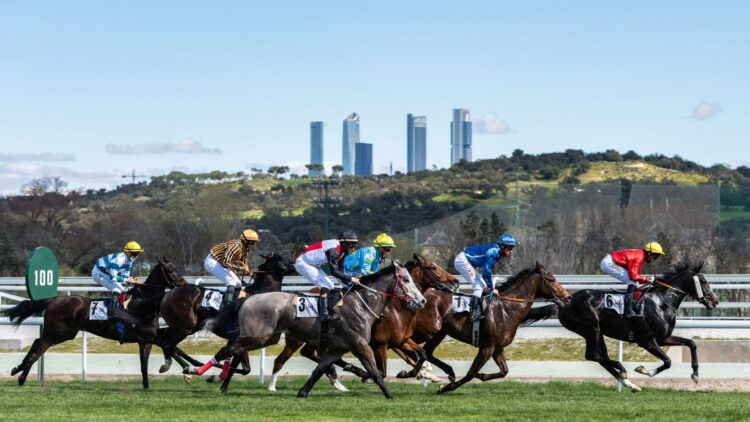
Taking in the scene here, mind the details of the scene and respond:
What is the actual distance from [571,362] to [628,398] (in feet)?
16.0

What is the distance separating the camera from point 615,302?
13.9 meters

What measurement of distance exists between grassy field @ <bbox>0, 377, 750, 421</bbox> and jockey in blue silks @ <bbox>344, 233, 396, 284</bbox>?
136cm

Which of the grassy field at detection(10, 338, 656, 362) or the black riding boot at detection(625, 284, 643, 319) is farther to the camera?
the grassy field at detection(10, 338, 656, 362)

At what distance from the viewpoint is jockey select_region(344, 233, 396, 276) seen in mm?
12930

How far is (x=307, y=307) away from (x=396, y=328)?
44.8 inches

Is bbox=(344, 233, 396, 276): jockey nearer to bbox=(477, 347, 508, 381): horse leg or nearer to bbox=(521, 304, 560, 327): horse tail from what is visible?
→ bbox=(477, 347, 508, 381): horse leg

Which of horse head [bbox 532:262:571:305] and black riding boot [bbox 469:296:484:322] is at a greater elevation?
horse head [bbox 532:262:571:305]

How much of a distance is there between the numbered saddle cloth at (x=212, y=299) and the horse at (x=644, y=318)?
3.71m

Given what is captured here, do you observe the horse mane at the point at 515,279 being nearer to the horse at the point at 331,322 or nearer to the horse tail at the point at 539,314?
the horse tail at the point at 539,314

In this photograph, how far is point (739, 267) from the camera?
39688mm

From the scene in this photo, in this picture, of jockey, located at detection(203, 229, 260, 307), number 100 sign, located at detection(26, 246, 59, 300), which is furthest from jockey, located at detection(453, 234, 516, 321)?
number 100 sign, located at detection(26, 246, 59, 300)

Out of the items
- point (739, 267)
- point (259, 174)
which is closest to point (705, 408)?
point (739, 267)

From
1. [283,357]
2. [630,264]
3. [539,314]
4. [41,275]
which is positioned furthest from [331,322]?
[41,275]

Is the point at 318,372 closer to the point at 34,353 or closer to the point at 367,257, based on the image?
the point at 367,257
